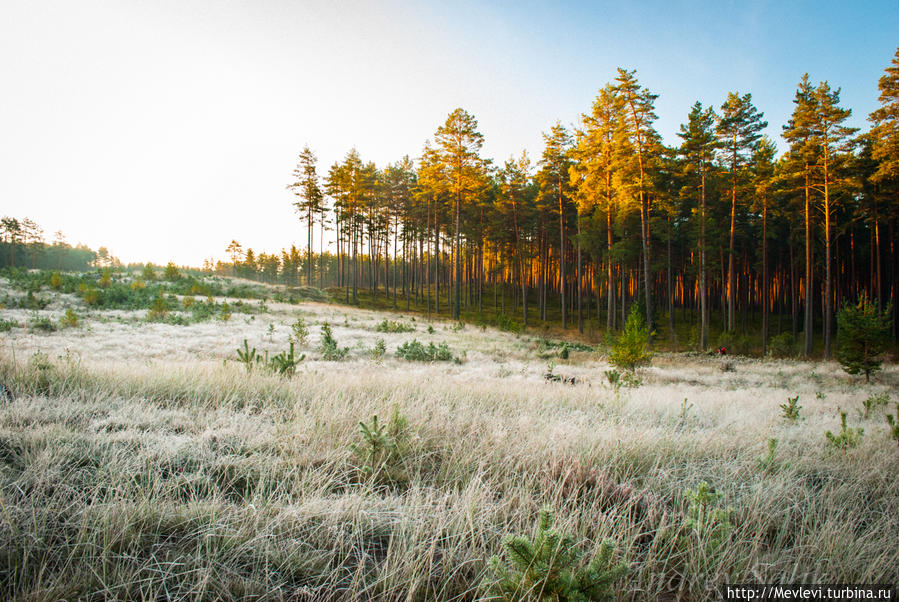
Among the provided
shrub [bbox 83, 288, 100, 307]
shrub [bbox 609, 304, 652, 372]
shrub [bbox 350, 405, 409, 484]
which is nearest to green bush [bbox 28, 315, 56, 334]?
shrub [bbox 83, 288, 100, 307]

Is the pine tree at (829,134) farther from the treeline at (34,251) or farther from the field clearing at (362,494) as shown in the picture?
the treeline at (34,251)

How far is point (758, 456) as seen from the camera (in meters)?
3.32

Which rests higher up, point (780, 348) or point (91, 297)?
point (91, 297)

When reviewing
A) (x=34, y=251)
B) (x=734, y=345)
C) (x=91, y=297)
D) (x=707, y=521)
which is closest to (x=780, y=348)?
(x=734, y=345)

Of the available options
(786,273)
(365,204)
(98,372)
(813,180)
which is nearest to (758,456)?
(98,372)

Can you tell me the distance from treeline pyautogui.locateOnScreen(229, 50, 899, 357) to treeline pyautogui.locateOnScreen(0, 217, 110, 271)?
40144mm

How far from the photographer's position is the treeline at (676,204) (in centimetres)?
2041

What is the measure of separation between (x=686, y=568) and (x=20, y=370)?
6866mm

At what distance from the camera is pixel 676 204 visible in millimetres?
26375

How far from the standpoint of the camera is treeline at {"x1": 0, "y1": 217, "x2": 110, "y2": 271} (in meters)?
56.5

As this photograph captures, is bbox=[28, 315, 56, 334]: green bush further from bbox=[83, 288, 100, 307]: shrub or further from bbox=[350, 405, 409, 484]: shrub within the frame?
bbox=[350, 405, 409, 484]: shrub

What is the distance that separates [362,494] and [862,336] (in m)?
17.7

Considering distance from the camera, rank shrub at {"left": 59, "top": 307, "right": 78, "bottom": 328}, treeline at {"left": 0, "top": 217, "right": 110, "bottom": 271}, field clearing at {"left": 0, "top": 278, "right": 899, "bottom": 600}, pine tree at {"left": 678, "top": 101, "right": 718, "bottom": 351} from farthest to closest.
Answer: treeline at {"left": 0, "top": 217, "right": 110, "bottom": 271} → pine tree at {"left": 678, "top": 101, "right": 718, "bottom": 351} → shrub at {"left": 59, "top": 307, "right": 78, "bottom": 328} → field clearing at {"left": 0, "top": 278, "right": 899, "bottom": 600}

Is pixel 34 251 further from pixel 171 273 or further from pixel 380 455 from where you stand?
pixel 380 455
